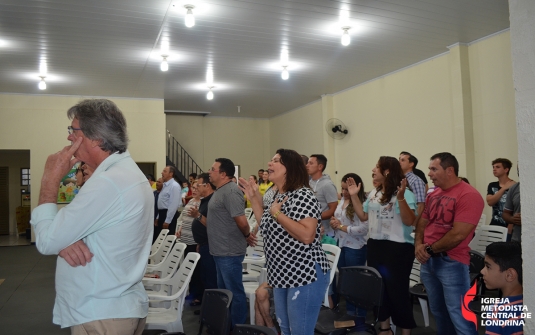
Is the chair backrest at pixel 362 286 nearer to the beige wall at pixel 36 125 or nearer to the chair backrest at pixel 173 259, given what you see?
the chair backrest at pixel 173 259

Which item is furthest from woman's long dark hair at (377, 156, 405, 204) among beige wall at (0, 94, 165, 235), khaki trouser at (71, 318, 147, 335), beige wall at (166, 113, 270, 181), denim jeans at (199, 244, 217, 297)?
beige wall at (166, 113, 270, 181)

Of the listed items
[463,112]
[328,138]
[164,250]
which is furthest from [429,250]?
[328,138]

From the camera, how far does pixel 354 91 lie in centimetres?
1091

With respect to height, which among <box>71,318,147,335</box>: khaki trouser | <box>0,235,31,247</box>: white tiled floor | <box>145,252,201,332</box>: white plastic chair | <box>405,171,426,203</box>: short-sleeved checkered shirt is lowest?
<box>0,235,31,247</box>: white tiled floor

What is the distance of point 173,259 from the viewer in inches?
171

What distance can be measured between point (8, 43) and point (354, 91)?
7367 mm

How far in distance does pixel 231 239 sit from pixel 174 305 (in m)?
0.69

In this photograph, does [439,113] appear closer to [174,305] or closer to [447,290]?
[447,290]

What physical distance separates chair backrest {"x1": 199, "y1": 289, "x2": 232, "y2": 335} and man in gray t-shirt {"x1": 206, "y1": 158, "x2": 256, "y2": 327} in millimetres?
1056

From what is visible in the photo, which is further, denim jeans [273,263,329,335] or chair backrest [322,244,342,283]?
chair backrest [322,244,342,283]

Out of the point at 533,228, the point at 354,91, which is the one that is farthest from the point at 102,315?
the point at 354,91

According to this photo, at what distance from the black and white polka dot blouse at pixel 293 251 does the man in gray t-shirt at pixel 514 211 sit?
2.67 m

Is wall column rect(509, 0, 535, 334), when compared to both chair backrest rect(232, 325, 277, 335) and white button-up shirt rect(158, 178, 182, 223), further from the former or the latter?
white button-up shirt rect(158, 178, 182, 223)

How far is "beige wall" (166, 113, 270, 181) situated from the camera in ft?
48.2
